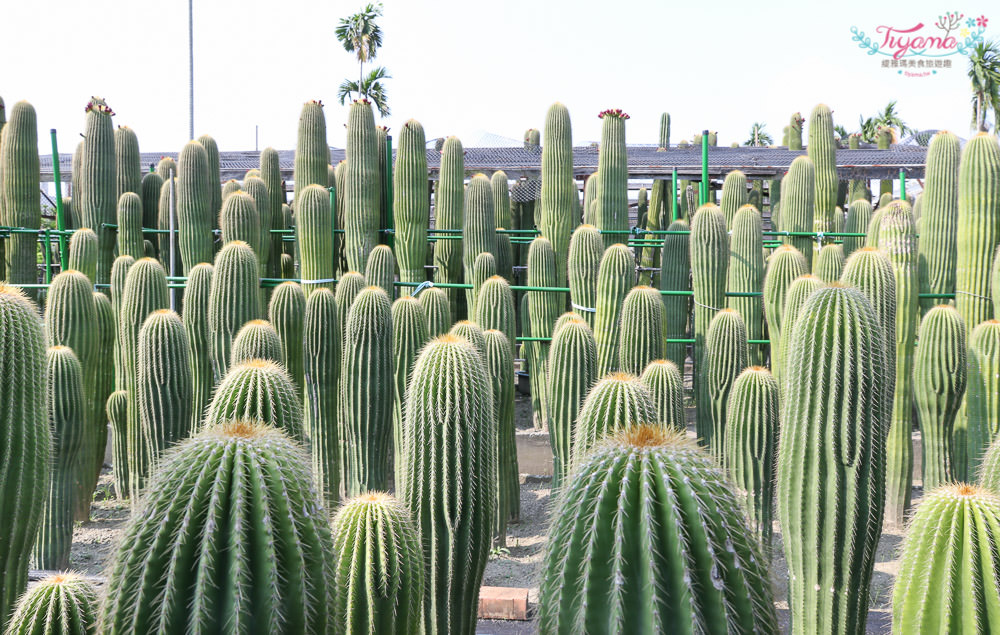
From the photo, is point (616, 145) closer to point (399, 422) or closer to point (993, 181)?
point (993, 181)

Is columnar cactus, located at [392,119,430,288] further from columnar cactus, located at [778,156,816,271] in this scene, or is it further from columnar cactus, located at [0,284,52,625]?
columnar cactus, located at [0,284,52,625]

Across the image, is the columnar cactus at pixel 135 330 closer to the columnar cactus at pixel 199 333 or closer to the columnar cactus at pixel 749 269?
the columnar cactus at pixel 199 333

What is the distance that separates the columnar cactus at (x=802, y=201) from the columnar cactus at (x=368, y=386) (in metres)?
5.49

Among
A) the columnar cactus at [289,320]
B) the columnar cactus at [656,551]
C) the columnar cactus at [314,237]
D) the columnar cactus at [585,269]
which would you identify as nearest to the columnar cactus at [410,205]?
the columnar cactus at [314,237]

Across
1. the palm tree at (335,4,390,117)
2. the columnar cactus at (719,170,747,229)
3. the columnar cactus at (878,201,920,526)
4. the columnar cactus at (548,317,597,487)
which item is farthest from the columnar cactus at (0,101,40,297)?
the palm tree at (335,4,390,117)

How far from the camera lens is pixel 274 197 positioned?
10.1 meters

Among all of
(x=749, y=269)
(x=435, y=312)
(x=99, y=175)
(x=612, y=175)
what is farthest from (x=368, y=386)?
(x=99, y=175)

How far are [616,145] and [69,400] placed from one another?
5.92m

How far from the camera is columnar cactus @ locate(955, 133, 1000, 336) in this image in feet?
21.0

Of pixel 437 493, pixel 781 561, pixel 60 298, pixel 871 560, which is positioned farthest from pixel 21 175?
pixel 871 560

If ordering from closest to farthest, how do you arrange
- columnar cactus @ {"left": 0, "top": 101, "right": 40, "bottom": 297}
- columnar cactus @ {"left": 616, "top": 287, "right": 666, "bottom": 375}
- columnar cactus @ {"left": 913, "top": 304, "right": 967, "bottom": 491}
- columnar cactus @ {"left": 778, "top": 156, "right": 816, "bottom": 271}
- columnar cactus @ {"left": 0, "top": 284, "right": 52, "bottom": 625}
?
columnar cactus @ {"left": 0, "top": 284, "right": 52, "bottom": 625}
columnar cactus @ {"left": 913, "top": 304, "right": 967, "bottom": 491}
columnar cactus @ {"left": 616, "top": 287, "right": 666, "bottom": 375}
columnar cactus @ {"left": 778, "top": 156, "right": 816, "bottom": 271}
columnar cactus @ {"left": 0, "top": 101, "right": 40, "bottom": 297}

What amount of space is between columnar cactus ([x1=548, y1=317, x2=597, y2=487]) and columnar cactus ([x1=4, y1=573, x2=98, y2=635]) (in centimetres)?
343

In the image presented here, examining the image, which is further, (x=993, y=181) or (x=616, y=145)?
(x=616, y=145)

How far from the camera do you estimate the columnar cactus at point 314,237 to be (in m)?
7.84
